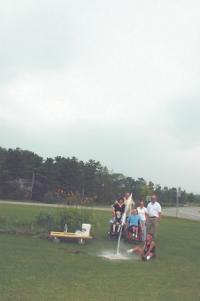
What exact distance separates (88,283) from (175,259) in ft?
20.3

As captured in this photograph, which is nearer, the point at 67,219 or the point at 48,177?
the point at 67,219

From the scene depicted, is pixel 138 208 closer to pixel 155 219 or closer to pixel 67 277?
pixel 155 219

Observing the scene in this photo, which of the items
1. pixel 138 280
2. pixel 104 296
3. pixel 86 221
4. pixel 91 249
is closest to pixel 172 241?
pixel 86 221

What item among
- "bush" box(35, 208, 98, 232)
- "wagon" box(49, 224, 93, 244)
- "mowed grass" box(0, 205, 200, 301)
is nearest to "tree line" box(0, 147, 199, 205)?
"bush" box(35, 208, 98, 232)

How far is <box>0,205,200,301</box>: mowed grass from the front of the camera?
36.1ft

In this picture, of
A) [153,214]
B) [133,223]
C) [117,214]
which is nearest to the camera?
[133,223]

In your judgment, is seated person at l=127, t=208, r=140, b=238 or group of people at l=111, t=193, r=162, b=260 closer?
seated person at l=127, t=208, r=140, b=238

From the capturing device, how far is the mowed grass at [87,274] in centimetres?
1099

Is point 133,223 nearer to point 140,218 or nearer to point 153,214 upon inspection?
point 140,218

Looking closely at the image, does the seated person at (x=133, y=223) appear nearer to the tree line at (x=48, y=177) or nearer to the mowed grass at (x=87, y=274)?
the mowed grass at (x=87, y=274)

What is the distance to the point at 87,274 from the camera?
1352 centimetres

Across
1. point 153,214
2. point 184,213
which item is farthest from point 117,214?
point 184,213

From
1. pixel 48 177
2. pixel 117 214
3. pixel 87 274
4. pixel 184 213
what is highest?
pixel 48 177

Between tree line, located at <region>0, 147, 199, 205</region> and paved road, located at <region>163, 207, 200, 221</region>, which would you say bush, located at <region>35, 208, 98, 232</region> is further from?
tree line, located at <region>0, 147, 199, 205</region>
